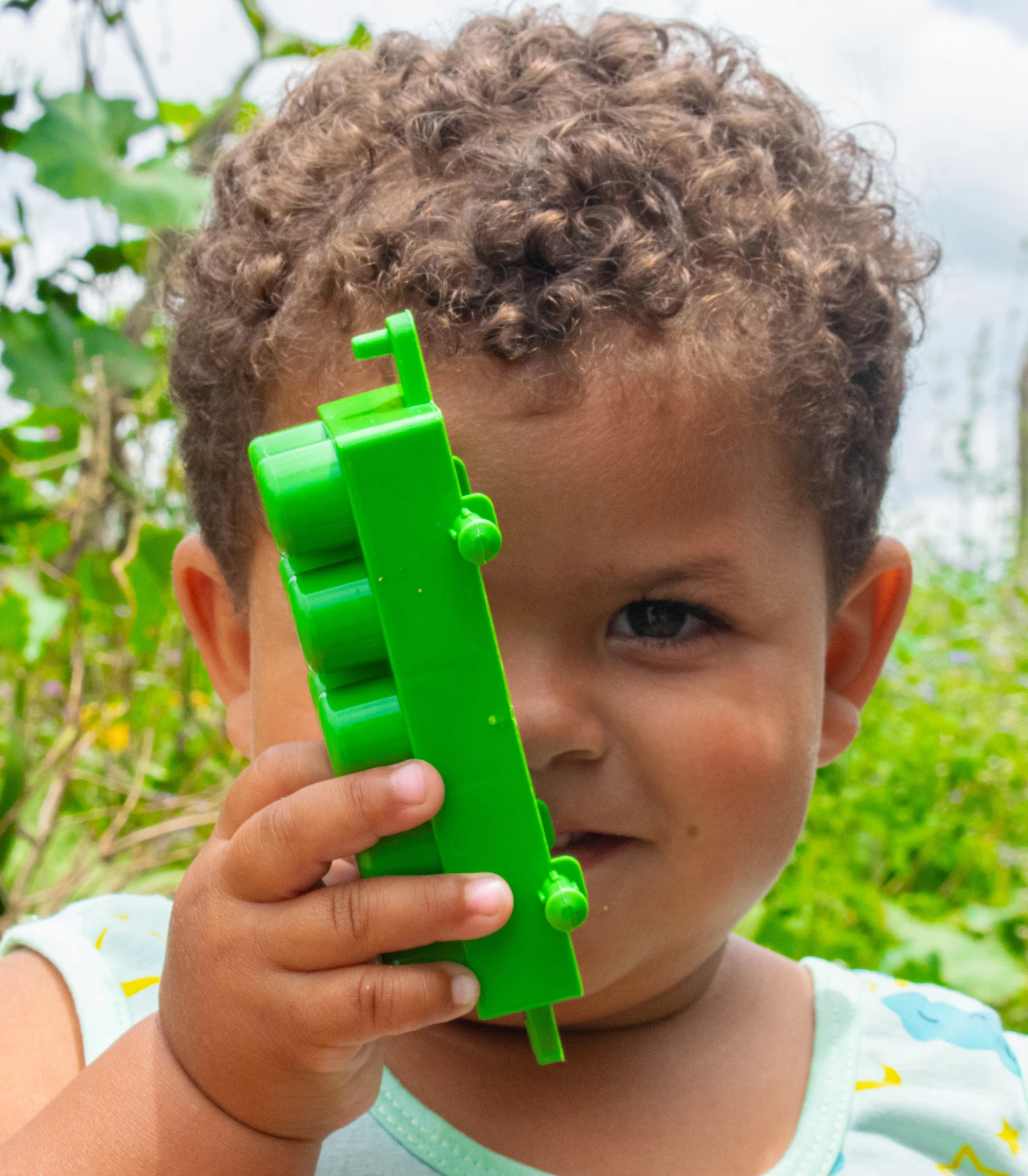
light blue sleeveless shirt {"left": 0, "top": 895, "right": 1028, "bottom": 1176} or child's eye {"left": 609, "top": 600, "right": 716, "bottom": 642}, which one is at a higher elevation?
child's eye {"left": 609, "top": 600, "right": 716, "bottom": 642}

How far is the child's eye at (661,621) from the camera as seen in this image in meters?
1.05

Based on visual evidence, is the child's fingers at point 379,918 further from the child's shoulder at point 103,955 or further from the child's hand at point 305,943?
the child's shoulder at point 103,955

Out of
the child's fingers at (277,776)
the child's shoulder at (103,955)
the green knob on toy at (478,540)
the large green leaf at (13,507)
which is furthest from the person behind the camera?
the large green leaf at (13,507)

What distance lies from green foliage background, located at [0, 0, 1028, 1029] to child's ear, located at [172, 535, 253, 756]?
72cm

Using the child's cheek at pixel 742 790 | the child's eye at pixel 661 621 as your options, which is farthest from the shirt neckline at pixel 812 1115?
the child's eye at pixel 661 621

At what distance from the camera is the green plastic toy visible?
0.70m

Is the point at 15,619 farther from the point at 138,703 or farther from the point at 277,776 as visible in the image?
the point at 277,776

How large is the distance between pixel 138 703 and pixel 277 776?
2272mm

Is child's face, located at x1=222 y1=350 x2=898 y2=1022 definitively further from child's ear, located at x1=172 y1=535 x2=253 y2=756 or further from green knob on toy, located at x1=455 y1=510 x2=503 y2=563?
green knob on toy, located at x1=455 y1=510 x2=503 y2=563

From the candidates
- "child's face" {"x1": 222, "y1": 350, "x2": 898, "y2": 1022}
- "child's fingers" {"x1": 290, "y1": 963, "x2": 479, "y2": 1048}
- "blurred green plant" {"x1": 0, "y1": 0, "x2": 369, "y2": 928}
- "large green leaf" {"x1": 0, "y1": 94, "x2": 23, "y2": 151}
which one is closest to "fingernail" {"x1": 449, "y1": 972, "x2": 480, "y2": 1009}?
"child's fingers" {"x1": 290, "y1": 963, "x2": 479, "y2": 1048}

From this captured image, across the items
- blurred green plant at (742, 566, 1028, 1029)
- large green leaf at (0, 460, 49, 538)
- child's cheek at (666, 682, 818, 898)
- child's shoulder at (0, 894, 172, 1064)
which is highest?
large green leaf at (0, 460, 49, 538)

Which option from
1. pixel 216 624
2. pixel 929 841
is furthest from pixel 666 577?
pixel 929 841

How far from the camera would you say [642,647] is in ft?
3.47

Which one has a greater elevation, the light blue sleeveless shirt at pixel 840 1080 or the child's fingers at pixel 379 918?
the child's fingers at pixel 379 918
